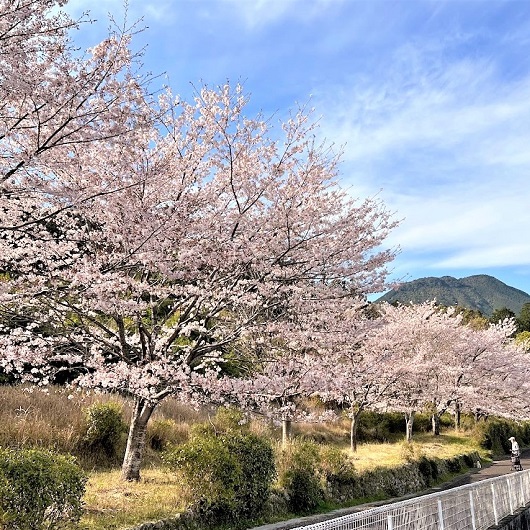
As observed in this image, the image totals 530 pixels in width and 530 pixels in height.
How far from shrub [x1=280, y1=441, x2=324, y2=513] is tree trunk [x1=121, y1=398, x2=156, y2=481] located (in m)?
3.21

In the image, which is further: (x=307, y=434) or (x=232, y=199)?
(x=307, y=434)

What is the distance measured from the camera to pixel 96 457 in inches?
388

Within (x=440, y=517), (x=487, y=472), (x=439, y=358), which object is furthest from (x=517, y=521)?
(x=439, y=358)

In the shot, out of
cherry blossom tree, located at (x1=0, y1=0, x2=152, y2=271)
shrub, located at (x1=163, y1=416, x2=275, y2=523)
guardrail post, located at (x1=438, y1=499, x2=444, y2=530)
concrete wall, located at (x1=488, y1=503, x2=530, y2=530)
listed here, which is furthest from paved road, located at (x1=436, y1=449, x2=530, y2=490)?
cherry blossom tree, located at (x1=0, y1=0, x2=152, y2=271)

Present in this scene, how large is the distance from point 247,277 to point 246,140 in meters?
2.45

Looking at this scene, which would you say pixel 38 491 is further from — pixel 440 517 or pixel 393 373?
pixel 393 373

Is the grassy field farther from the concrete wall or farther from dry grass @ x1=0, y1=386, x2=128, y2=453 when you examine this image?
the concrete wall

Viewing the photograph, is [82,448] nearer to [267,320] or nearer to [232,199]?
[267,320]

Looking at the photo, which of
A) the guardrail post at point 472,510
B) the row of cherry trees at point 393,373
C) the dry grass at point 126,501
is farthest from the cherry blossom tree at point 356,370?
the dry grass at point 126,501

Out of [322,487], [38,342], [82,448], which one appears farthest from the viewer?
[322,487]

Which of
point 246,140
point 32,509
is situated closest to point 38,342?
point 32,509

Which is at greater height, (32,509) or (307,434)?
(32,509)

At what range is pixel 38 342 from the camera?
6992 mm

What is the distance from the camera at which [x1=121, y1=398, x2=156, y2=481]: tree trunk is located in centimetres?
798
